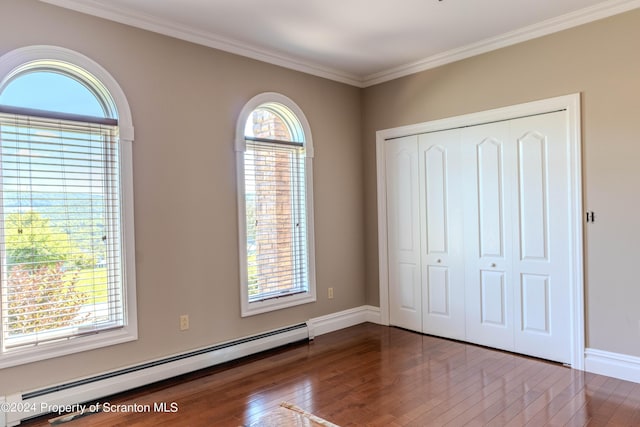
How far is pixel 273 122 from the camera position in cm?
421

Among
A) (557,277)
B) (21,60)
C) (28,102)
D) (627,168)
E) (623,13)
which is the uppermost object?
(623,13)

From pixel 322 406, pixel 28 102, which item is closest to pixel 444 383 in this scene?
pixel 322 406

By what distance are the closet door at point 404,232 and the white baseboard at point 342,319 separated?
259 millimetres

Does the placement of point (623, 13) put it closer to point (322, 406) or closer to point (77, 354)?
point (322, 406)

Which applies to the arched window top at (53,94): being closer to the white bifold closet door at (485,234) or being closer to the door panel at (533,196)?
the white bifold closet door at (485,234)

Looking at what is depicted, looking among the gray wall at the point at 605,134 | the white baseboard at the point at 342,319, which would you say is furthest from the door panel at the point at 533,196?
the white baseboard at the point at 342,319

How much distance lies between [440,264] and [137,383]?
294cm

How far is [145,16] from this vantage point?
3188 mm

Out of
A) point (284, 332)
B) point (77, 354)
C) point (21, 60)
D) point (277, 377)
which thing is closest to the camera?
point (21, 60)

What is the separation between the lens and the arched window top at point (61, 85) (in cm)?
271

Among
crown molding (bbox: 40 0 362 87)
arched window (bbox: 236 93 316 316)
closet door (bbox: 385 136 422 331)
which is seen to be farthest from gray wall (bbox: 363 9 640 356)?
arched window (bbox: 236 93 316 316)

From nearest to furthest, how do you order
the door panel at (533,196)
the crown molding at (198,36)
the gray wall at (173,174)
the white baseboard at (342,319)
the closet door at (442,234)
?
the gray wall at (173,174), the crown molding at (198,36), the door panel at (533,196), the closet door at (442,234), the white baseboard at (342,319)

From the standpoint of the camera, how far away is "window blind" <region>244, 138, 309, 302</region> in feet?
13.0

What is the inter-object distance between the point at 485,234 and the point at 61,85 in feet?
12.0
